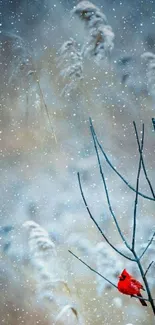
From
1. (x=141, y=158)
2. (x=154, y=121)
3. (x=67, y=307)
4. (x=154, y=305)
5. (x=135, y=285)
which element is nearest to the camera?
(x=154, y=305)

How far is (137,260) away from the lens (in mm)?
2424

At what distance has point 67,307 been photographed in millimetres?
11078

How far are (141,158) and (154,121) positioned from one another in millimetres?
381

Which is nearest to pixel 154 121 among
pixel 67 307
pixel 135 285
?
pixel 135 285

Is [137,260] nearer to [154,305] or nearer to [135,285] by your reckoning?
[154,305]

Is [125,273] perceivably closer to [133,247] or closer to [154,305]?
[133,247]

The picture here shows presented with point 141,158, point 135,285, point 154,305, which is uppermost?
point 141,158

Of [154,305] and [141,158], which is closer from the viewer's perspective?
[154,305]

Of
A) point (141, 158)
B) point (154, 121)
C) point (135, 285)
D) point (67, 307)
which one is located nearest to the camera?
point (154, 121)

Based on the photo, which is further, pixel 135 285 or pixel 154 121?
pixel 135 285

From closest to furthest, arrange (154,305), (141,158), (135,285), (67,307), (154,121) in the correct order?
(154,305), (154,121), (141,158), (135,285), (67,307)

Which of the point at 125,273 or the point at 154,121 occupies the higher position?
the point at 154,121

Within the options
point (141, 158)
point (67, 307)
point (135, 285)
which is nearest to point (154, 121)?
point (141, 158)

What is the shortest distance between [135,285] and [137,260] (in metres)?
0.69
